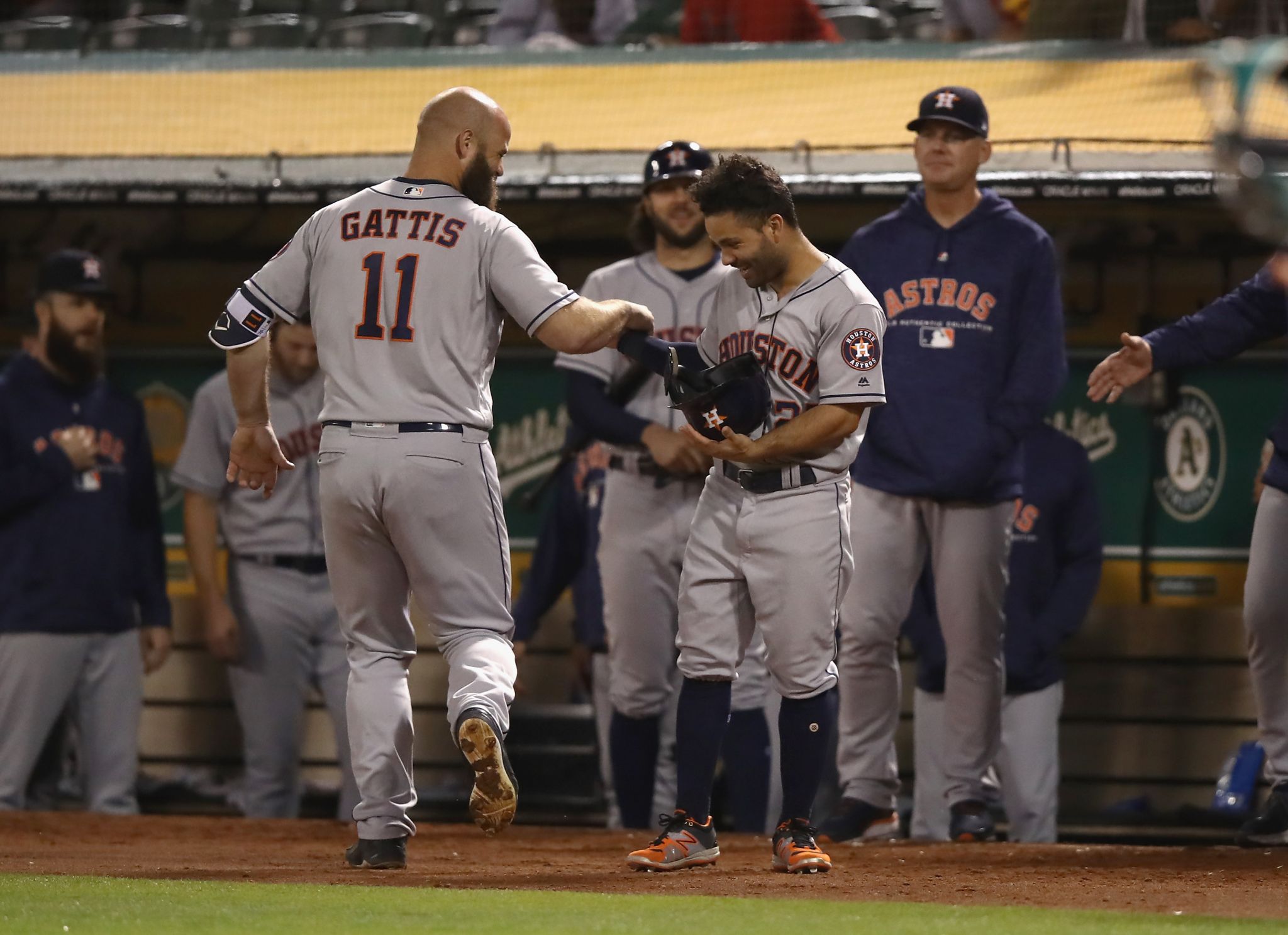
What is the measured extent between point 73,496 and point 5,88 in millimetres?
2528

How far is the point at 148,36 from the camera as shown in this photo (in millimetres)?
9430

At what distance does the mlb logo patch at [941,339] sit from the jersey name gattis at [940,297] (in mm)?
69

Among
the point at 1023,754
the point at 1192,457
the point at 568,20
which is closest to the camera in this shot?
the point at 1023,754

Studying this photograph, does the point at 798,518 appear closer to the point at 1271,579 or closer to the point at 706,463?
the point at 706,463

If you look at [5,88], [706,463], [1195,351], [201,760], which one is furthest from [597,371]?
[5,88]

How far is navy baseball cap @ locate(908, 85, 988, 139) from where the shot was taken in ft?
17.1

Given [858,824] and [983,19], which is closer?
[858,824]

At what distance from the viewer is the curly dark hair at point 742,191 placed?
422cm

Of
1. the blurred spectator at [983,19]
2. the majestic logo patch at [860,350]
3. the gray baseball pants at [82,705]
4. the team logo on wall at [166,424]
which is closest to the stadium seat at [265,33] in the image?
the team logo on wall at [166,424]

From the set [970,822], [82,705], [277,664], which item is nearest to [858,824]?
[970,822]

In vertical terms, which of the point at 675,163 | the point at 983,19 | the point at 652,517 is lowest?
the point at 652,517

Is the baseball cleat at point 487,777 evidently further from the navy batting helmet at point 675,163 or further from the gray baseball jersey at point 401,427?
the navy batting helmet at point 675,163

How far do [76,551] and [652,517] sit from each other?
224 centimetres

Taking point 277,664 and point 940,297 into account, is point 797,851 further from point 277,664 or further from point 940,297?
point 277,664
